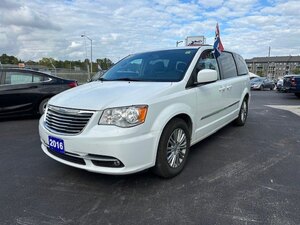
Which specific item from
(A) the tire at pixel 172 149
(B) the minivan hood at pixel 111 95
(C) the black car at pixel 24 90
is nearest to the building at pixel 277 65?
(C) the black car at pixel 24 90

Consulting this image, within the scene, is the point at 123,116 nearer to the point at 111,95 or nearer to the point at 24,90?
the point at 111,95

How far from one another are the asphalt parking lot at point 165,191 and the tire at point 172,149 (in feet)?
0.48

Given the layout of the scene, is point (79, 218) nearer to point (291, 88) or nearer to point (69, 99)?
point (69, 99)

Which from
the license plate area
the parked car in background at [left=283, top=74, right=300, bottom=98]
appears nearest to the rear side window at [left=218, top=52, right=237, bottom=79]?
the license plate area

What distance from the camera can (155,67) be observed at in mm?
4168

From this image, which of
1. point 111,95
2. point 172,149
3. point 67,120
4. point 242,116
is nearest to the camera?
point 67,120

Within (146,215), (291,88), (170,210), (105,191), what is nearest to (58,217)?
(105,191)

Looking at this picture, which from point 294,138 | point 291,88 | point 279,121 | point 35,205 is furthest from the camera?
point 291,88

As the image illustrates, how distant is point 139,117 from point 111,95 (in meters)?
0.51

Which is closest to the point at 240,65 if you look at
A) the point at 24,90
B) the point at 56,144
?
the point at 56,144

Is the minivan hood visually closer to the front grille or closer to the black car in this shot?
the front grille

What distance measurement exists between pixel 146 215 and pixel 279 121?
598 centimetres

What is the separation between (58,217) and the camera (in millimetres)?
2615

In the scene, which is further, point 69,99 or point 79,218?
point 69,99
